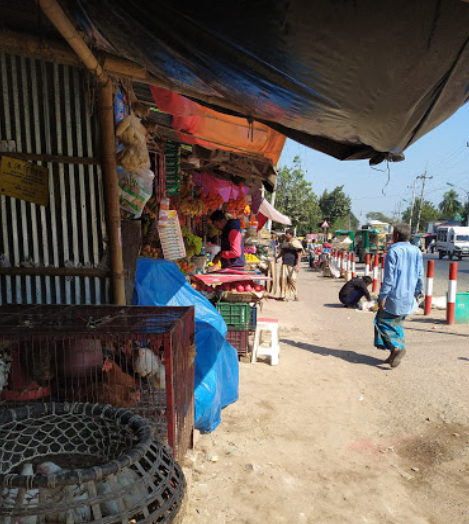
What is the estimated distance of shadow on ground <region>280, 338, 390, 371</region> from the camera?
602 cm

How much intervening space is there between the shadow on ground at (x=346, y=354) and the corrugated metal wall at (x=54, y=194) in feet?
13.6

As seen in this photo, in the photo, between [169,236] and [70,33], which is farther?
[169,236]

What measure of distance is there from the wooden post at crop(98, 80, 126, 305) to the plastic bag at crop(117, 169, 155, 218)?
0.35 m

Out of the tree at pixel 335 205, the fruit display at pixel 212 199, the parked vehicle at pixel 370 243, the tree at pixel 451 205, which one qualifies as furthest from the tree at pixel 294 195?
the tree at pixel 451 205

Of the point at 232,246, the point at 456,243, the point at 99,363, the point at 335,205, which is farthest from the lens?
the point at 335,205

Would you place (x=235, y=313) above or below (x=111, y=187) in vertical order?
below

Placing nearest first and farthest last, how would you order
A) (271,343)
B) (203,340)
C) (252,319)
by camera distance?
(203,340) < (271,343) < (252,319)

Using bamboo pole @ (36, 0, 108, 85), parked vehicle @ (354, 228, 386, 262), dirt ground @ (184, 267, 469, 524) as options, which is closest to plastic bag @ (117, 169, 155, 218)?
bamboo pole @ (36, 0, 108, 85)

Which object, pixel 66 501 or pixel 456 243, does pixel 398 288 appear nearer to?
pixel 66 501

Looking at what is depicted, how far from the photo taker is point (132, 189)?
3607mm

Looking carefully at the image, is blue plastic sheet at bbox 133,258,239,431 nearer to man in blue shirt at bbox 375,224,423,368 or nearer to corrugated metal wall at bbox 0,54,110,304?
corrugated metal wall at bbox 0,54,110,304

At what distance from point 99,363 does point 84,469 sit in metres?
1.26

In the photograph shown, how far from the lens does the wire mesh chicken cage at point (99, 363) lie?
2.38 m

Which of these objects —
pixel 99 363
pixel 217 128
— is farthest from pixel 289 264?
pixel 99 363
